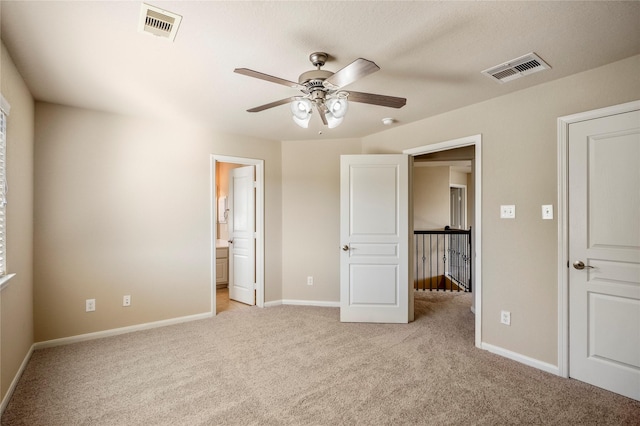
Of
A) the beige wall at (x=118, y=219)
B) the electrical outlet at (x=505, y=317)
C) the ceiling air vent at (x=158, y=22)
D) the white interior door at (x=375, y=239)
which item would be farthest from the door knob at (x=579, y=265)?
the beige wall at (x=118, y=219)

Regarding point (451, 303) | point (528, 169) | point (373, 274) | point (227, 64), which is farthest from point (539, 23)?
point (451, 303)

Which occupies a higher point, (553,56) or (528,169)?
(553,56)

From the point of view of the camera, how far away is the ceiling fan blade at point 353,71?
5.62 ft

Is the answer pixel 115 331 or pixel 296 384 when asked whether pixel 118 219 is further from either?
pixel 296 384

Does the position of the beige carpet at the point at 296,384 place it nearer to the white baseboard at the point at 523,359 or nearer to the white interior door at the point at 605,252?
the white baseboard at the point at 523,359

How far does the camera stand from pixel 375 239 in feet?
13.1

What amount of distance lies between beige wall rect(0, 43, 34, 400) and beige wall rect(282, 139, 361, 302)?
2.82 meters

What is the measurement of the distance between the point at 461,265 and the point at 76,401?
6.66 metres

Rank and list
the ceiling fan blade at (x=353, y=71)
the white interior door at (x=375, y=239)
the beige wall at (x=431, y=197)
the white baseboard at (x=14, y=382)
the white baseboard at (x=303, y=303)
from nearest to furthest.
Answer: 1. the ceiling fan blade at (x=353, y=71)
2. the white baseboard at (x=14, y=382)
3. the white interior door at (x=375, y=239)
4. the white baseboard at (x=303, y=303)
5. the beige wall at (x=431, y=197)

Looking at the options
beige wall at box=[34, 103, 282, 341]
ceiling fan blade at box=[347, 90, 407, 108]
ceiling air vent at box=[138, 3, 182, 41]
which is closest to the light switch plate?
ceiling fan blade at box=[347, 90, 407, 108]

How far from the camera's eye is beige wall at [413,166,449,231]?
720cm

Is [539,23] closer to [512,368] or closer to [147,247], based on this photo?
[512,368]

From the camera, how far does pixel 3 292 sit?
7.24 ft

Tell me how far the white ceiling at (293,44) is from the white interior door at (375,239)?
110cm
